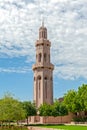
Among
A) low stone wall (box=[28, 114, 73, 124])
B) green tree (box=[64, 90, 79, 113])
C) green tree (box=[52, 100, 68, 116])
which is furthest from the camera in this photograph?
green tree (box=[52, 100, 68, 116])

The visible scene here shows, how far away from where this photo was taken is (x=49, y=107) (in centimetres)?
9906

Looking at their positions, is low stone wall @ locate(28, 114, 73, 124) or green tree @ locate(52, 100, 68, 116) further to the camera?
green tree @ locate(52, 100, 68, 116)

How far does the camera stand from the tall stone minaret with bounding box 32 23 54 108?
119m

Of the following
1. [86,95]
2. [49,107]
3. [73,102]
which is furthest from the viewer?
[49,107]

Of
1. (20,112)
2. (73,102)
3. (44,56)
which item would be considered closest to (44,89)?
(44,56)

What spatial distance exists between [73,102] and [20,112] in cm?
2573

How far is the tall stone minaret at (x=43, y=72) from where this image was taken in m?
119

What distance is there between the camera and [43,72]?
12069 cm

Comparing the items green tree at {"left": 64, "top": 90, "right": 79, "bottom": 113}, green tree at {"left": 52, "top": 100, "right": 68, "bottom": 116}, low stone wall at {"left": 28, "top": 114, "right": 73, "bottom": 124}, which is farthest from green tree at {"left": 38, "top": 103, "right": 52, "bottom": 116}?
green tree at {"left": 64, "top": 90, "right": 79, "bottom": 113}

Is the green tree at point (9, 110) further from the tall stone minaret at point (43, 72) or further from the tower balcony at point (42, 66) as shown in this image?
the tower balcony at point (42, 66)

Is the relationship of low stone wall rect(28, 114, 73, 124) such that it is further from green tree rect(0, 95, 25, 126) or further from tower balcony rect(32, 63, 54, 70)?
green tree rect(0, 95, 25, 126)

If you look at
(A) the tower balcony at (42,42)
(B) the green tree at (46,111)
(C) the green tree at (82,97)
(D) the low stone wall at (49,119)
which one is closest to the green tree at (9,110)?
(C) the green tree at (82,97)

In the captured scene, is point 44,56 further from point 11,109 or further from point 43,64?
point 11,109

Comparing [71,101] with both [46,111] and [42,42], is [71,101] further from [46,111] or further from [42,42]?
[42,42]
